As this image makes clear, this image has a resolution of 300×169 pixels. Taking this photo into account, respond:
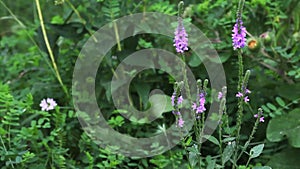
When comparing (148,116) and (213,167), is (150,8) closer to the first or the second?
(148,116)

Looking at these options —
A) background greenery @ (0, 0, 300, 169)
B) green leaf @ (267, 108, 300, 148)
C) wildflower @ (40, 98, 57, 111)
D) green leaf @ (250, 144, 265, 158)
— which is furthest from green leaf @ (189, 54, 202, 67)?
green leaf @ (250, 144, 265, 158)

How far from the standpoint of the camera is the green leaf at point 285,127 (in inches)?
59.1

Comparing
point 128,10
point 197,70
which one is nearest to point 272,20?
point 197,70

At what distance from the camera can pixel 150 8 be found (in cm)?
180

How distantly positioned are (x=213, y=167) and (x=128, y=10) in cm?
79

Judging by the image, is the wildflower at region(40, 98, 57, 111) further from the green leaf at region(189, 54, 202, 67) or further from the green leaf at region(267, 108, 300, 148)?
the green leaf at region(267, 108, 300, 148)

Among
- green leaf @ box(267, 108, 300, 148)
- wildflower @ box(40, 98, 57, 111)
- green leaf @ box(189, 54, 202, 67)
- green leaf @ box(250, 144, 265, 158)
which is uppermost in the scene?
green leaf @ box(189, 54, 202, 67)

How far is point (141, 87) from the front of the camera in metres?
1.68

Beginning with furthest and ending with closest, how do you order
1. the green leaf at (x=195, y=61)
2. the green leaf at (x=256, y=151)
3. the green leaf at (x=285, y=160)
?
the green leaf at (x=195, y=61), the green leaf at (x=285, y=160), the green leaf at (x=256, y=151)

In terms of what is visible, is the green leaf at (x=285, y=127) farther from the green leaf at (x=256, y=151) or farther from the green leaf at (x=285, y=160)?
the green leaf at (x=256, y=151)

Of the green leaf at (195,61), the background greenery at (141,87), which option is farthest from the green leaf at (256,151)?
the green leaf at (195,61)

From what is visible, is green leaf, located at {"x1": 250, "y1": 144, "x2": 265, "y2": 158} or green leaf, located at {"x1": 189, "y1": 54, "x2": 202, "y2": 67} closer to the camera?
green leaf, located at {"x1": 250, "y1": 144, "x2": 265, "y2": 158}

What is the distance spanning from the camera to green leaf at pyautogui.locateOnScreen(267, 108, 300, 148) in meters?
1.50

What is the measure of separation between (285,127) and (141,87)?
0.48 meters
